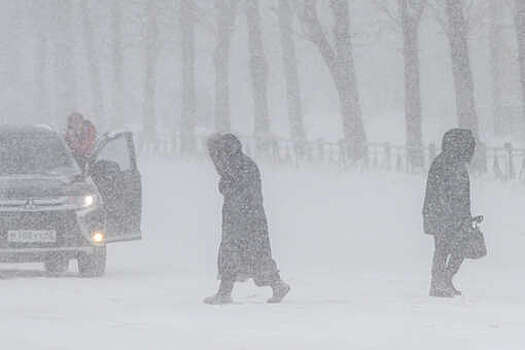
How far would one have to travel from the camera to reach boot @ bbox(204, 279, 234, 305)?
14.7 m

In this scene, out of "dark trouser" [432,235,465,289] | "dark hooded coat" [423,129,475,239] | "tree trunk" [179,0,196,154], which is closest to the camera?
"dark hooded coat" [423,129,475,239]

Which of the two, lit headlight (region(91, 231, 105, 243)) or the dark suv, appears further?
lit headlight (region(91, 231, 105, 243))

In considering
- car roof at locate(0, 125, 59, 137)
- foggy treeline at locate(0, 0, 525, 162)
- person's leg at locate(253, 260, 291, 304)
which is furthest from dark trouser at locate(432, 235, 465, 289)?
foggy treeline at locate(0, 0, 525, 162)

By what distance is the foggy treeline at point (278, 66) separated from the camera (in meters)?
36.3

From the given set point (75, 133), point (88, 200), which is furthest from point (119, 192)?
point (75, 133)

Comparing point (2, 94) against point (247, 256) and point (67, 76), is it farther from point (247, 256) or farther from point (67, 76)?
point (247, 256)

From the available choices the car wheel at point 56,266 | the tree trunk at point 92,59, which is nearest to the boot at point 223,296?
the car wheel at point 56,266

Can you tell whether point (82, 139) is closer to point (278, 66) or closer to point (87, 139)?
point (87, 139)

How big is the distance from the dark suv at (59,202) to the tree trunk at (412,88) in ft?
49.9

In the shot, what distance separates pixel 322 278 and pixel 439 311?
195 inches

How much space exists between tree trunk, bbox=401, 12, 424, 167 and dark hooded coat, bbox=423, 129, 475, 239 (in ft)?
58.2

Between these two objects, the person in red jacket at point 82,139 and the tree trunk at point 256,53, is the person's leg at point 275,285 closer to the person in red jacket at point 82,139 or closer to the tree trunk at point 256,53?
the person in red jacket at point 82,139

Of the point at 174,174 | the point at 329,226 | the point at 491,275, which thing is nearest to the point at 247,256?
the point at 491,275

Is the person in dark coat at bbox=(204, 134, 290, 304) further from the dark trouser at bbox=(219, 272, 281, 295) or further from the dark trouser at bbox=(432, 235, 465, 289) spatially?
the dark trouser at bbox=(432, 235, 465, 289)
